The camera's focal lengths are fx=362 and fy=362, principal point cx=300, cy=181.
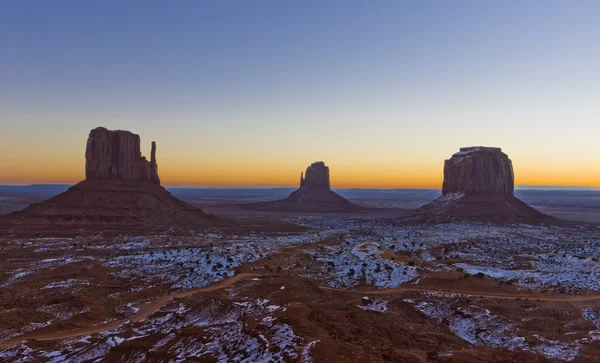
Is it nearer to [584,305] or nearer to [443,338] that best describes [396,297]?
[443,338]

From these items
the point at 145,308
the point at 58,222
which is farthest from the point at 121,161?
the point at 145,308

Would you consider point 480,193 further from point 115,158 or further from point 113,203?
point 115,158

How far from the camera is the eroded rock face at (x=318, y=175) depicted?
19212cm

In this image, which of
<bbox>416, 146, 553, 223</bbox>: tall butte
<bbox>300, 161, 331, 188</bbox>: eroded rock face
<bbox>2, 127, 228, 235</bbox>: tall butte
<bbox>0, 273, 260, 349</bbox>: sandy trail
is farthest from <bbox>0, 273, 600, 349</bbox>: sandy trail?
<bbox>300, 161, 331, 188</bbox>: eroded rock face

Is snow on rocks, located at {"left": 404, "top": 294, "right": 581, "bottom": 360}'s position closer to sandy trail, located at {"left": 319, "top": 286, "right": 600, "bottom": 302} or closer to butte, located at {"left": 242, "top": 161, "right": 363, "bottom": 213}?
sandy trail, located at {"left": 319, "top": 286, "right": 600, "bottom": 302}

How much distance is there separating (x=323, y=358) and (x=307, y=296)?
1557cm

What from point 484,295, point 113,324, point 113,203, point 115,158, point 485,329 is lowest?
point 484,295

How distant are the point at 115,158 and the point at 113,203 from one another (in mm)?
14134

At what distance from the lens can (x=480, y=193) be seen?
364 ft

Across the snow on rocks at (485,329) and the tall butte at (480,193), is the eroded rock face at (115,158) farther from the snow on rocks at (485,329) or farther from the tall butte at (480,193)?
the snow on rocks at (485,329)

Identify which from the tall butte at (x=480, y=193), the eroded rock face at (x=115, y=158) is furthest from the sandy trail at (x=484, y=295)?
the eroded rock face at (x=115, y=158)

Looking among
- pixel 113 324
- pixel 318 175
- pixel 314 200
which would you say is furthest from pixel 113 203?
pixel 318 175

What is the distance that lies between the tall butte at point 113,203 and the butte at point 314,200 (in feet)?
248

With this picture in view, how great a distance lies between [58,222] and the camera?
244 ft
